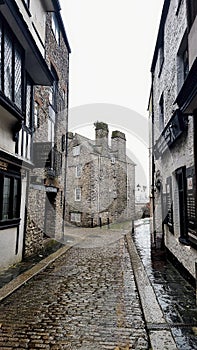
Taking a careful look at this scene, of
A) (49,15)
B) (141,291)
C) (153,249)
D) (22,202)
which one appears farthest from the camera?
(49,15)

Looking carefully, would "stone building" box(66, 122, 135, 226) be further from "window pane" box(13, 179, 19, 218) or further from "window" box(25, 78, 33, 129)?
"window pane" box(13, 179, 19, 218)

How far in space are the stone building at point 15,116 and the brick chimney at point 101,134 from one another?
13.1m

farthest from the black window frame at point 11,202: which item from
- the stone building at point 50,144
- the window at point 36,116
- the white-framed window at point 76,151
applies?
the white-framed window at point 76,151

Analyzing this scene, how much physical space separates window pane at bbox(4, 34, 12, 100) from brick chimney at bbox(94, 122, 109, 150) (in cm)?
1540

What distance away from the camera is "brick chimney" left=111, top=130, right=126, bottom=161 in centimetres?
2405

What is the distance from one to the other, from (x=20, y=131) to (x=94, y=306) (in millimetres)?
5334

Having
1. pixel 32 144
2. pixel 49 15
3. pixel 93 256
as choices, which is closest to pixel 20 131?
pixel 32 144

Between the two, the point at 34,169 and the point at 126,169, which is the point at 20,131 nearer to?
the point at 34,169

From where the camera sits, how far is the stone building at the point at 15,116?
6.24m

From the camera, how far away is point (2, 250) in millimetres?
6734

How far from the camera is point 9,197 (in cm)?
724

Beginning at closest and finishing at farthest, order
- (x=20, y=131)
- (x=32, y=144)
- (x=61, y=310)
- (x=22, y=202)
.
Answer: (x=61, y=310) < (x=20, y=131) < (x=22, y=202) < (x=32, y=144)

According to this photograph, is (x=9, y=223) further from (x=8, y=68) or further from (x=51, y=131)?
(x=51, y=131)

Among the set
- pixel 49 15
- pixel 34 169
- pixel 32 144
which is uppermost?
pixel 49 15
